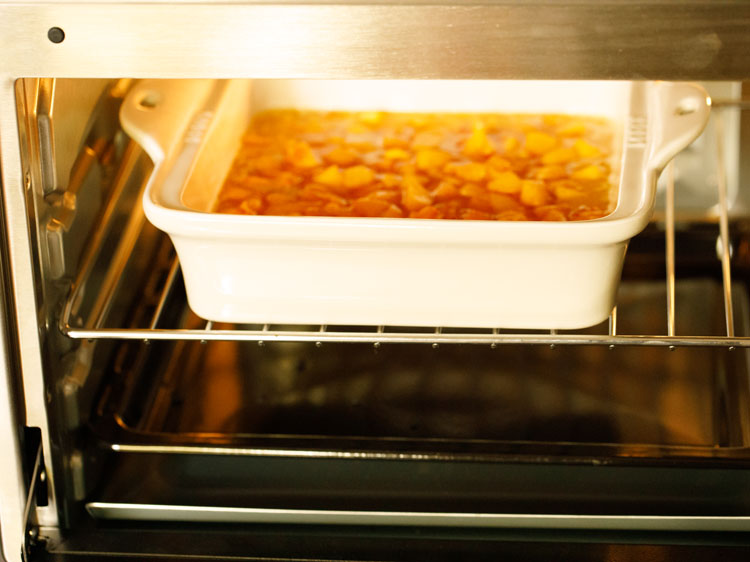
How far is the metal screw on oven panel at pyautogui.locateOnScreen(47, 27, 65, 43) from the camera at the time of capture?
0.67 meters

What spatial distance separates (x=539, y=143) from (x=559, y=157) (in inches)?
1.4

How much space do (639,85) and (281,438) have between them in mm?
539

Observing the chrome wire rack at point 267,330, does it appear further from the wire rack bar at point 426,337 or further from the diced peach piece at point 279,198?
the diced peach piece at point 279,198

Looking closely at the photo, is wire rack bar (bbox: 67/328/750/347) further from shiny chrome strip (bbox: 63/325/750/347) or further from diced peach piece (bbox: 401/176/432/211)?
diced peach piece (bbox: 401/176/432/211)

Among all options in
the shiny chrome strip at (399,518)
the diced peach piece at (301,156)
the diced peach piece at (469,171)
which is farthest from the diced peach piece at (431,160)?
the shiny chrome strip at (399,518)

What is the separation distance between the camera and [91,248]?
0.94m

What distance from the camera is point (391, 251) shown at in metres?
0.82

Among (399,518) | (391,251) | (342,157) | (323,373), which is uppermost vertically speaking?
(342,157)

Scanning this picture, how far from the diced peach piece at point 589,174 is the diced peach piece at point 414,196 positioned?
0.53 feet

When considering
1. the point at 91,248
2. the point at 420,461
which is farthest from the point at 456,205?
the point at 91,248

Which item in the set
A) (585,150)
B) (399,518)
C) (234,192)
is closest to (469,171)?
(585,150)

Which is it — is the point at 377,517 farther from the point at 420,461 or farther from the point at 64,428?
the point at 64,428

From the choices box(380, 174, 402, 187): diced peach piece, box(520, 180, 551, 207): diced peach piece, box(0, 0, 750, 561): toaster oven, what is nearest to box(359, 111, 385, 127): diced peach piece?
box(0, 0, 750, 561): toaster oven

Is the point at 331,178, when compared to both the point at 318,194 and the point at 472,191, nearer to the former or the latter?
the point at 318,194
